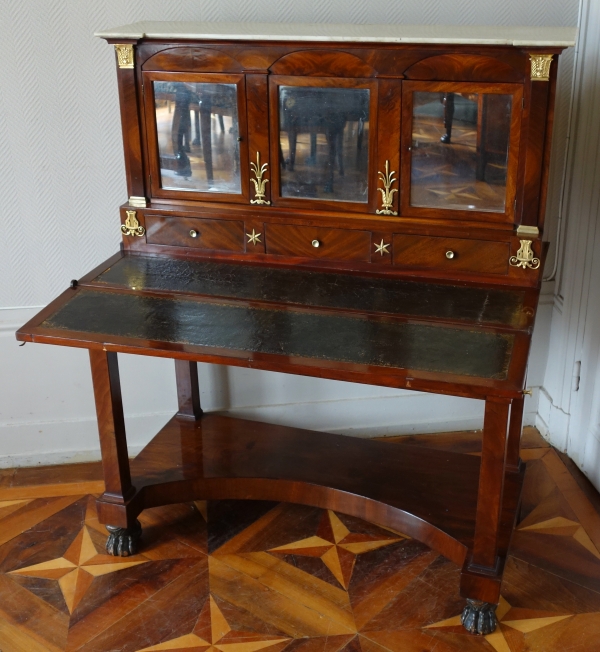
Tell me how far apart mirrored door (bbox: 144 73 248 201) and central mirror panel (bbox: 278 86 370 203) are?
0.13m

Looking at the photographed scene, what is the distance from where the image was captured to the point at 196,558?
8.37 feet

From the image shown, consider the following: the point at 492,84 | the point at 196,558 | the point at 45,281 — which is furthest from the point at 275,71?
the point at 196,558

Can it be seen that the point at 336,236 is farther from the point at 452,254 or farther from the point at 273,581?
the point at 273,581

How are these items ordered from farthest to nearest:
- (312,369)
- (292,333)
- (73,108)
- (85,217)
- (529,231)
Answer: (85,217) < (73,108) < (529,231) < (292,333) < (312,369)

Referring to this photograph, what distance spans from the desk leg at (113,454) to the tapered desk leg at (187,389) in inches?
18.2

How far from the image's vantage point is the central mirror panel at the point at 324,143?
227 centimetres

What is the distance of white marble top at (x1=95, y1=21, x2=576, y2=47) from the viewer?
2086 mm

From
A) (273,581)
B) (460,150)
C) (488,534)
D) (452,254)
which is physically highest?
(460,150)

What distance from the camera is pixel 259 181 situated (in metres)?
2.39

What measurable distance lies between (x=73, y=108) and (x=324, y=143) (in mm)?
923

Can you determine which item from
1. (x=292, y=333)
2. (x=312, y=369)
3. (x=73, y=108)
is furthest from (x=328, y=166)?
(x=73, y=108)

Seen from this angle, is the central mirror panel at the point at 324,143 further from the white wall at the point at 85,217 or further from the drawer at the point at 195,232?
the white wall at the point at 85,217

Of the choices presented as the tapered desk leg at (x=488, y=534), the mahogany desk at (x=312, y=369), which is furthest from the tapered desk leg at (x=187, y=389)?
the tapered desk leg at (x=488, y=534)

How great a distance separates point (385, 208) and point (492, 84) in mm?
434
